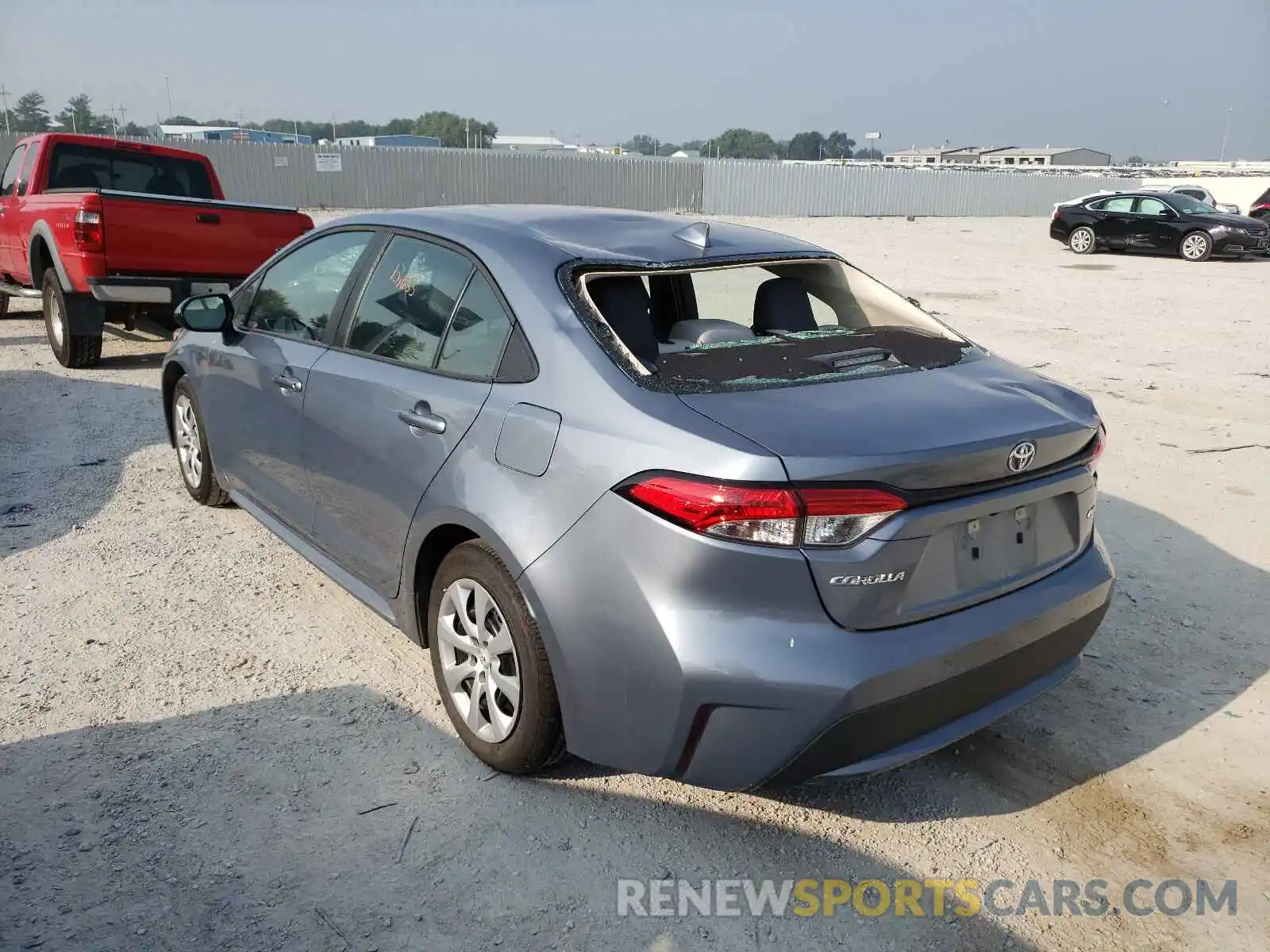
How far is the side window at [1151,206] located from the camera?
73.1 ft

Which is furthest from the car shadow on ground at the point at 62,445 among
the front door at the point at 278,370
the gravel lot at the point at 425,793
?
the front door at the point at 278,370

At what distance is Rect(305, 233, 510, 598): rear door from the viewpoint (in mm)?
3078

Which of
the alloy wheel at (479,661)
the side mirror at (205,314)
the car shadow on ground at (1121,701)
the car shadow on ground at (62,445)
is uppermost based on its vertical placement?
the side mirror at (205,314)

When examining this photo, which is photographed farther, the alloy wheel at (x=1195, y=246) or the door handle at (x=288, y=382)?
the alloy wheel at (x=1195, y=246)

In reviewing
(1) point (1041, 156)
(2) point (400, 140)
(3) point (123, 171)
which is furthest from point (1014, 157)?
(3) point (123, 171)

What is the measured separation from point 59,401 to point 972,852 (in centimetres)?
743

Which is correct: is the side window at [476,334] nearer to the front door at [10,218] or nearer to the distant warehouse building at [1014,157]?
the front door at [10,218]

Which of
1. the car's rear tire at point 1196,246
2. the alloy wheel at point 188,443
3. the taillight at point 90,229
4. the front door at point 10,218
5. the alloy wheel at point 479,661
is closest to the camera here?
the alloy wheel at point 479,661

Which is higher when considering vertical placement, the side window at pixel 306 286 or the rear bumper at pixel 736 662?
the side window at pixel 306 286

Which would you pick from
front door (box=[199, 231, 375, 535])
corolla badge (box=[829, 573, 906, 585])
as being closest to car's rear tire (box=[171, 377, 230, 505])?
front door (box=[199, 231, 375, 535])

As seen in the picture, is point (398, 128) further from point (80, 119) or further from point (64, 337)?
point (64, 337)

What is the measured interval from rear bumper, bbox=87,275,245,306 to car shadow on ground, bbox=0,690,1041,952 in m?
5.45

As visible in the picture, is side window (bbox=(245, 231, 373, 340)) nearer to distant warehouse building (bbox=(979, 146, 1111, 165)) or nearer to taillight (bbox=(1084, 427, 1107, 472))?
taillight (bbox=(1084, 427, 1107, 472))

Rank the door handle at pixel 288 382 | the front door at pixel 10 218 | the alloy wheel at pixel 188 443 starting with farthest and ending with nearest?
the front door at pixel 10 218 → the alloy wheel at pixel 188 443 → the door handle at pixel 288 382
